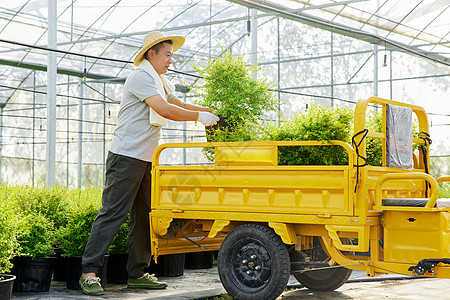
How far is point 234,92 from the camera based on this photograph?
4.91m

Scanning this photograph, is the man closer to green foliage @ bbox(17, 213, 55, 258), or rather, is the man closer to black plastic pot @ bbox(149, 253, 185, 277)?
green foliage @ bbox(17, 213, 55, 258)

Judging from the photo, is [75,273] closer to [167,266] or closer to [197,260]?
[167,266]

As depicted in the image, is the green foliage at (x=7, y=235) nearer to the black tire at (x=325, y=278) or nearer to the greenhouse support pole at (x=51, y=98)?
the black tire at (x=325, y=278)

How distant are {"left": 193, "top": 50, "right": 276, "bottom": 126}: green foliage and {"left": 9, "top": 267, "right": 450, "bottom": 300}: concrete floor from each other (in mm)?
1427

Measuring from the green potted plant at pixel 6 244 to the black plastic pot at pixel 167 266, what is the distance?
1.73 meters

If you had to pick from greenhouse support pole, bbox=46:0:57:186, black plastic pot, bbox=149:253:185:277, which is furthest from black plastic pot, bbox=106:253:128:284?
greenhouse support pole, bbox=46:0:57:186

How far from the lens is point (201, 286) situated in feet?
17.1

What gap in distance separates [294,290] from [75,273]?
70.8 inches

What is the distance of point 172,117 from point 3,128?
58.0 feet

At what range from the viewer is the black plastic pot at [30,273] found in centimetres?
466

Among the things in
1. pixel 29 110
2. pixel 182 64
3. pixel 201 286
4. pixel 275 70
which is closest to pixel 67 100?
pixel 29 110

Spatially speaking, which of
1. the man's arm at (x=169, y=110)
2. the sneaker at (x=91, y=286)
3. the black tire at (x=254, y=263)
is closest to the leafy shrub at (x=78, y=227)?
the sneaker at (x=91, y=286)

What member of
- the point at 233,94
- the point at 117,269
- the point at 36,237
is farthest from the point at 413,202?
the point at 36,237

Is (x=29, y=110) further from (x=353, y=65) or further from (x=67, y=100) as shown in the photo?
(x=353, y=65)
